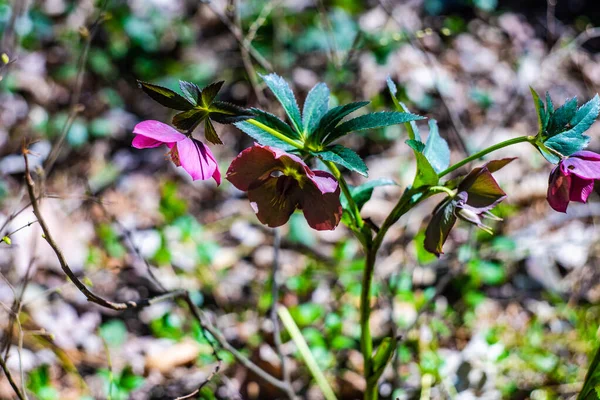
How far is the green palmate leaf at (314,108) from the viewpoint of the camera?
26.3 inches

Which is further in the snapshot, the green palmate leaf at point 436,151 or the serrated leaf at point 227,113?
the green palmate leaf at point 436,151

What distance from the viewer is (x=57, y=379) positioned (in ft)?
4.63

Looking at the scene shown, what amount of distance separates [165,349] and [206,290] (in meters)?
0.21

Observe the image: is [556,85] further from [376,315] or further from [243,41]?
[243,41]

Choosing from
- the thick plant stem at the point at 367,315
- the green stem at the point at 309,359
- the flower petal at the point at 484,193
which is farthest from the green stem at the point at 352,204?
the green stem at the point at 309,359

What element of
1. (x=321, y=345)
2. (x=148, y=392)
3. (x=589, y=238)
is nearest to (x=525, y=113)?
(x=589, y=238)

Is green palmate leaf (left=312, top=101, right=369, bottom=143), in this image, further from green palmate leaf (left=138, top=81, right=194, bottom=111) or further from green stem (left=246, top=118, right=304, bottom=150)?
green palmate leaf (left=138, top=81, right=194, bottom=111)

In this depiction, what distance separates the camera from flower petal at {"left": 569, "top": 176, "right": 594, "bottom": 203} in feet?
1.99

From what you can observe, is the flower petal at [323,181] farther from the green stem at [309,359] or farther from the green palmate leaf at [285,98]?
the green stem at [309,359]

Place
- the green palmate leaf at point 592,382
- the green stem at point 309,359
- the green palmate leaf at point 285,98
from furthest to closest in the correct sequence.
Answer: the green stem at point 309,359
the green palmate leaf at point 592,382
the green palmate leaf at point 285,98

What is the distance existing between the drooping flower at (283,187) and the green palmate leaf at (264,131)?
0.03 meters

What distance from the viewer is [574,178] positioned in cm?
62

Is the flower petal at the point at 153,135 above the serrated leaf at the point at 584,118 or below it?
above

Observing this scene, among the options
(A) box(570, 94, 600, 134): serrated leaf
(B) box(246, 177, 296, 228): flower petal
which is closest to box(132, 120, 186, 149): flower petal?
(B) box(246, 177, 296, 228): flower petal
